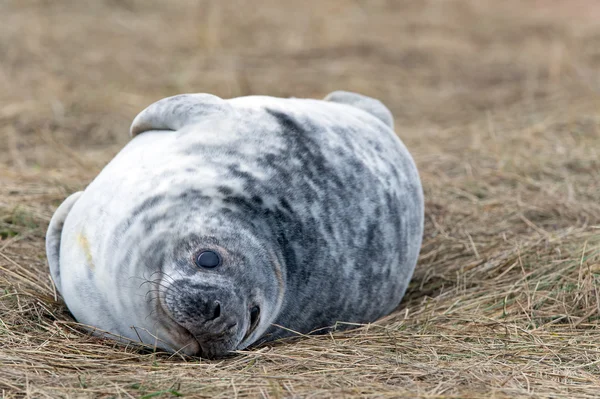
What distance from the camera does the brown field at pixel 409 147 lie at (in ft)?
10.0

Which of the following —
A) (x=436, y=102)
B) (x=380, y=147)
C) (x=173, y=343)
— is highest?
(x=380, y=147)

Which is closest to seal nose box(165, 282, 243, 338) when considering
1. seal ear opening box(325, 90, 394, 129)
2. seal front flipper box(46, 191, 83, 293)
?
seal front flipper box(46, 191, 83, 293)

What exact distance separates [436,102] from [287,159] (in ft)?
15.9

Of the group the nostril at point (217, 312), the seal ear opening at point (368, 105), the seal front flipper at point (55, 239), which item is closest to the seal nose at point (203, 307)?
the nostril at point (217, 312)

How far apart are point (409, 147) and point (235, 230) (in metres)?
3.62

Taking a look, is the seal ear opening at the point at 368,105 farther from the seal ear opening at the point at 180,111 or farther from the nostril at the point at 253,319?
the nostril at the point at 253,319

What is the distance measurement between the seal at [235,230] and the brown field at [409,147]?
13 centimetres

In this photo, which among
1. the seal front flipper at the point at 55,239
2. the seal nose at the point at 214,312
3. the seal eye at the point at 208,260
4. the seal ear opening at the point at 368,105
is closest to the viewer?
the seal nose at the point at 214,312

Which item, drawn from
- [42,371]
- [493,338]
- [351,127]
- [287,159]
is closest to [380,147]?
[351,127]

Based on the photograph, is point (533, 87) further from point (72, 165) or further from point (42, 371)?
point (42, 371)

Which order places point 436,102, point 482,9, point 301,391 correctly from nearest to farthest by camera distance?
point 301,391 → point 436,102 → point 482,9

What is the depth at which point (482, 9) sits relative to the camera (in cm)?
1166

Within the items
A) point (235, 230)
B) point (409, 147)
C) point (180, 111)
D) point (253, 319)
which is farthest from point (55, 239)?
point (409, 147)

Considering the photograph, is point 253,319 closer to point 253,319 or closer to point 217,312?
point 253,319
